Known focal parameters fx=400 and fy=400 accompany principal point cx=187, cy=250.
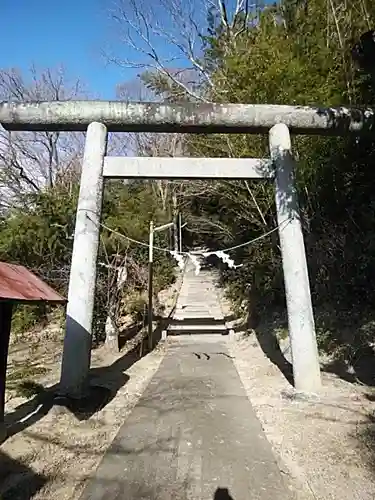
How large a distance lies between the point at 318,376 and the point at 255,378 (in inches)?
59.4

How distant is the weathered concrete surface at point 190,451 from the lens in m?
2.97

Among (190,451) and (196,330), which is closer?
(190,451)

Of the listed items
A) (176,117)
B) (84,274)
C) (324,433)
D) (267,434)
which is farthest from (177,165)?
(324,433)

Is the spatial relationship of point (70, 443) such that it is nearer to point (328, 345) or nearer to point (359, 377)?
point (359, 377)

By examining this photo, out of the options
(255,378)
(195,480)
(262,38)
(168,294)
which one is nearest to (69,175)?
(168,294)

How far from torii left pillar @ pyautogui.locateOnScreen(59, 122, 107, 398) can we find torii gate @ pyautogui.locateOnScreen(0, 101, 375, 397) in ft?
0.04

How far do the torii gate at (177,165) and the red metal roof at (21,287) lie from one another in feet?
5.33

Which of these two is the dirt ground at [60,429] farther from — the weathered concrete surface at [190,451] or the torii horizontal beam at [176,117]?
the torii horizontal beam at [176,117]

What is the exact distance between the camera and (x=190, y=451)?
146 inches

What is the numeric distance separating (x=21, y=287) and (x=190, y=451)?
213cm

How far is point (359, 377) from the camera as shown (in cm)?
563

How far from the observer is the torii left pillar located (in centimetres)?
507

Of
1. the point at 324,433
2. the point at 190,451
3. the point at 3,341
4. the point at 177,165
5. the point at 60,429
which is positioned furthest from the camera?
the point at 177,165

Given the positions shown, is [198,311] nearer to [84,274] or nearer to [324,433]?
[84,274]
